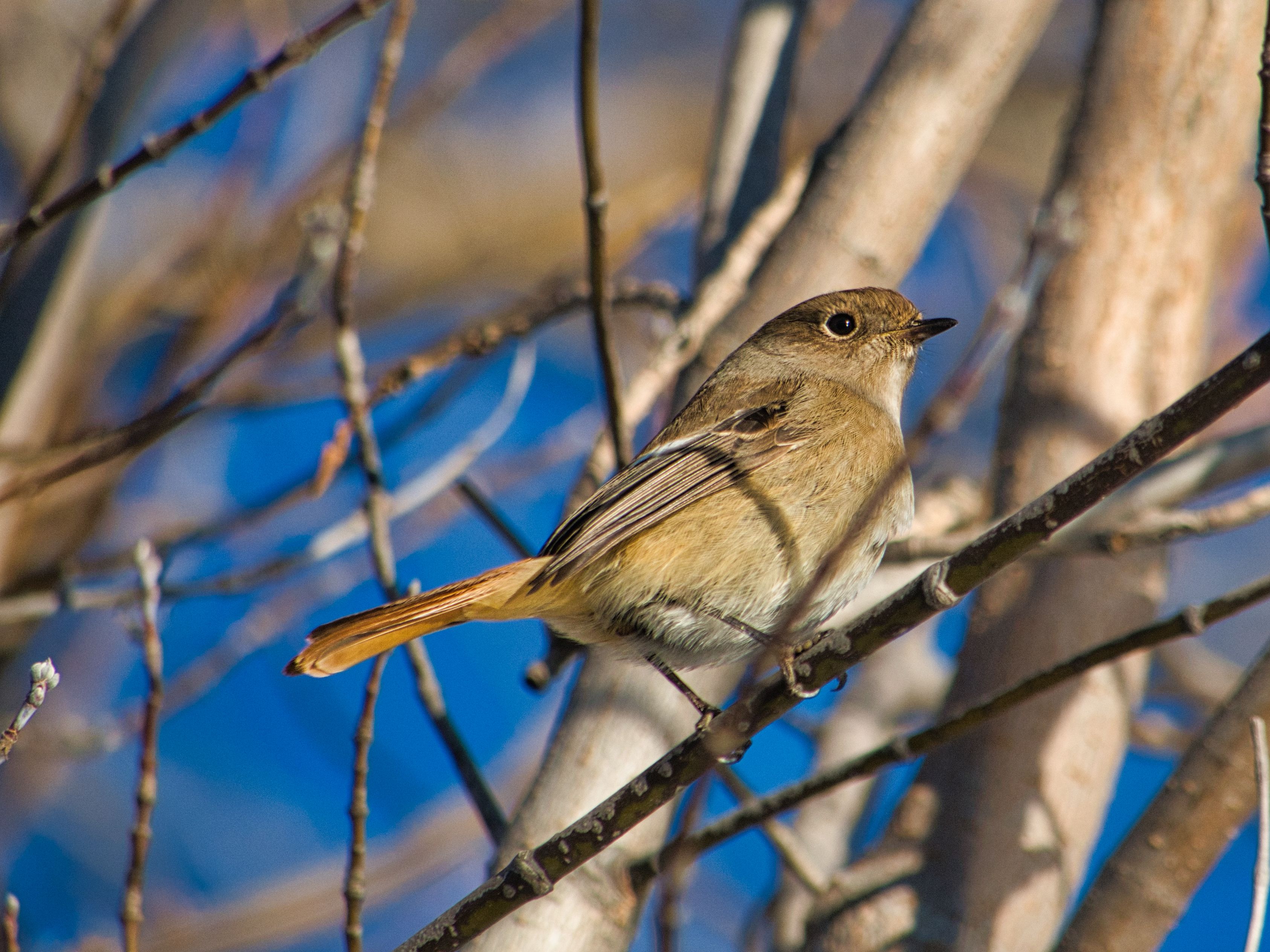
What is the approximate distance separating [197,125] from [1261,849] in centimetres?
202

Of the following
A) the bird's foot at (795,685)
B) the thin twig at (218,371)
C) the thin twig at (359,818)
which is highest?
the thin twig at (218,371)

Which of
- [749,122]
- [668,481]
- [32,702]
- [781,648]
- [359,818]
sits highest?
[749,122]

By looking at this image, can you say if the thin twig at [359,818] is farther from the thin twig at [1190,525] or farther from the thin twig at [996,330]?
the thin twig at [1190,525]

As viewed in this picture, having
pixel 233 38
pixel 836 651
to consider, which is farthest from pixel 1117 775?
pixel 233 38

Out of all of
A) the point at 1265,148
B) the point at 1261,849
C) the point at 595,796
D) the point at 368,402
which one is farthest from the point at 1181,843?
the point at 368,402

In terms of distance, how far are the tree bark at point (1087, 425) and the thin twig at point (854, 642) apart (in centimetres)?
115

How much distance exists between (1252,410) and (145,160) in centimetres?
440

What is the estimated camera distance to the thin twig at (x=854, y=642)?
1.46 meters

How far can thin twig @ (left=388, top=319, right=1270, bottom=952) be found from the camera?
1463mm

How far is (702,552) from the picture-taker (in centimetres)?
244

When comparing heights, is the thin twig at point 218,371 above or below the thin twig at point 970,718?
above

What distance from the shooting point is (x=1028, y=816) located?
9.29ft

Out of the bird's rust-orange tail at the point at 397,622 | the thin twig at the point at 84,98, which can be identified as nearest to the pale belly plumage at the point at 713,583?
the bird's rust-orange tail at the point at 397,622

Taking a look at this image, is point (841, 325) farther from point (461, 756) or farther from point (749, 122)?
point (461, 756)
